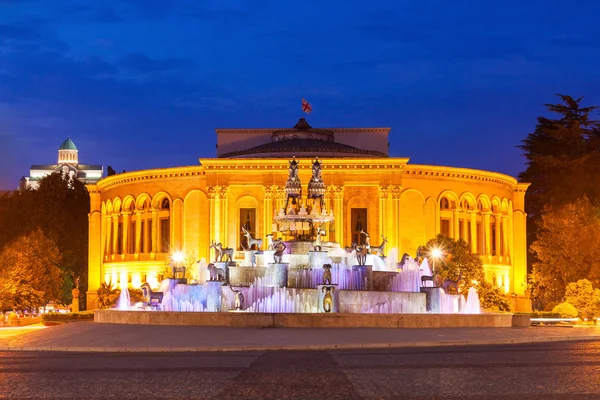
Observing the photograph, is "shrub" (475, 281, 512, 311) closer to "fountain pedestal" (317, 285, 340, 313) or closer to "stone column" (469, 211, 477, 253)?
"stone column" (469, 211, 477, 253)

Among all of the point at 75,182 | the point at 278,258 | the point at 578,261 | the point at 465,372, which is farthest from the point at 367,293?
the point at 75,182

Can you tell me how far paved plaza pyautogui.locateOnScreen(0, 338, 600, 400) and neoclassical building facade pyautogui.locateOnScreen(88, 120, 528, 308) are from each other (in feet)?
156

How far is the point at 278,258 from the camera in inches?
1588

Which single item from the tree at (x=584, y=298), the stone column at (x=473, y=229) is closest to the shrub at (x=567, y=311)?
the tree at (x=584, y=298)

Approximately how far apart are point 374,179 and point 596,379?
56695 millimetres

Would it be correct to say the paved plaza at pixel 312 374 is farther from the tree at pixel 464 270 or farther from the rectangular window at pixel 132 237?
the rectangular window at pixel 132 237

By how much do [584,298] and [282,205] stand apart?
29.0 meters

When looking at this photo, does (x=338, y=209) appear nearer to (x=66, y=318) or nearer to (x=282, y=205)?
(x=282, y=205)

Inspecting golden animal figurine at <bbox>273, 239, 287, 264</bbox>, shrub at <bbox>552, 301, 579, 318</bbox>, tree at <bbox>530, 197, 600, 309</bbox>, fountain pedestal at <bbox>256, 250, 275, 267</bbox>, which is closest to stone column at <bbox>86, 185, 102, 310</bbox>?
tree at <bbox>530, 197, 600, 309</bbox>

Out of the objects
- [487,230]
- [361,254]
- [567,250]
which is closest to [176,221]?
[487,230]

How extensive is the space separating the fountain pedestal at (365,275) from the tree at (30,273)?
2594cm

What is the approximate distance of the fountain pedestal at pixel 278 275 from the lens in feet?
129

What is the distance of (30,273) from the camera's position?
62.1 m

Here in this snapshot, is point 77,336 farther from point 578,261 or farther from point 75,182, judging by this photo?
point 75,182
